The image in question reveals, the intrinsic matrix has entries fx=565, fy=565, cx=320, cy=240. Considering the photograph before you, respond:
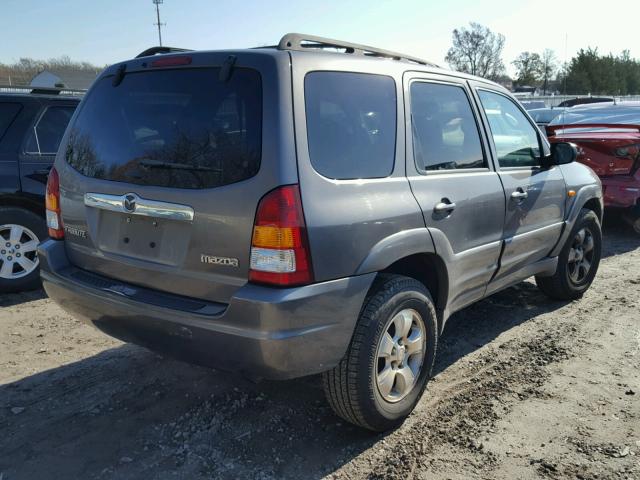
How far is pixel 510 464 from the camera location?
279cm

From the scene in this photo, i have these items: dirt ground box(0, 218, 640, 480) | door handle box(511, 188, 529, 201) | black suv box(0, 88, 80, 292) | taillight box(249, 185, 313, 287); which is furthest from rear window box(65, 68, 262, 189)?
black suv box(0, 88, 80, 292)

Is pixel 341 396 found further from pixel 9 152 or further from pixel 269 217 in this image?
pixel 9 152

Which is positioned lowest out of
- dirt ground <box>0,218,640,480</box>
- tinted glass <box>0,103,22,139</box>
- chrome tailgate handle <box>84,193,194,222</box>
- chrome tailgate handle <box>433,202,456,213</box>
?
dirt ground <box>0,218,640,480</box>

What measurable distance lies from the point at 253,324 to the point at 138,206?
2.80 ft

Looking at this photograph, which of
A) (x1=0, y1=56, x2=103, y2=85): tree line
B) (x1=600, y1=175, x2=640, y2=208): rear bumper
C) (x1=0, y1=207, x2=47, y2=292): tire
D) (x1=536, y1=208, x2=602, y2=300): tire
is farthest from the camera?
(x1=0, y1=56, x2=103, y2=85): tree line

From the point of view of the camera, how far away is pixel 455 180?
11.1ft

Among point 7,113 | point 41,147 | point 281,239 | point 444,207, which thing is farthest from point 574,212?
point 7,113

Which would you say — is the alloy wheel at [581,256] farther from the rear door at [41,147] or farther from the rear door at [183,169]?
the rear door at [41,147]

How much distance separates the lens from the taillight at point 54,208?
10.7ft

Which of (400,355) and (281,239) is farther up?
(281,239)

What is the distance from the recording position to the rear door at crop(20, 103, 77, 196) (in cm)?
530

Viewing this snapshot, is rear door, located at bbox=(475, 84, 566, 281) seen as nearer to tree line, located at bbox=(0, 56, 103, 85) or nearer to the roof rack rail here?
the roof rack rail

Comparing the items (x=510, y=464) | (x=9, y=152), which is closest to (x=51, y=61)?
(x=9, y=152)

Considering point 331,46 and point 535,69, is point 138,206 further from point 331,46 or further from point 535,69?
point 535,69
